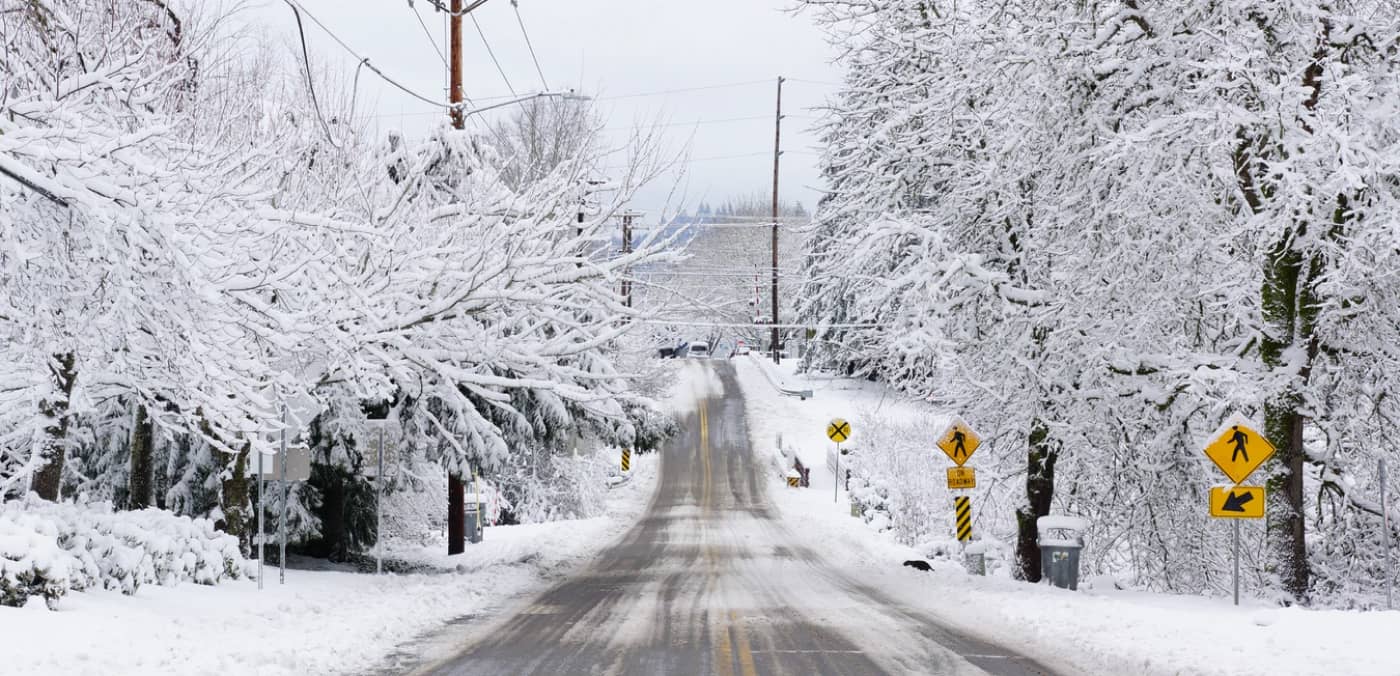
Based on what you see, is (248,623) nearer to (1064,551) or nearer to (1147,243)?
(1147,243)

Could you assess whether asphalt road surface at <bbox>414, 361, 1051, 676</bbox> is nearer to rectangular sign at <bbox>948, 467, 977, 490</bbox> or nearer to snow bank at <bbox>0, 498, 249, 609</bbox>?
A: rectangular sign at <bbox>948, 467, 977, 490</bbox>

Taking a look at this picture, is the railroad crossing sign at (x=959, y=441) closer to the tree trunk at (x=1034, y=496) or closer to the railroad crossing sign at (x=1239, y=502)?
the tree trunk at (x=1034, y=496)

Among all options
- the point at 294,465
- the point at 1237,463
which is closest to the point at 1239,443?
the point at 1237,463

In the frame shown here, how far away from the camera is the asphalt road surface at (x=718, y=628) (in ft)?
35.3

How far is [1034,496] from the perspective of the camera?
66.6 ft

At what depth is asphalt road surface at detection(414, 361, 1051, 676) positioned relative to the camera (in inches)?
424

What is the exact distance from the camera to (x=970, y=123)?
1806 cm

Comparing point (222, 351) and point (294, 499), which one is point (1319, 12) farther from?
point (294, 499)

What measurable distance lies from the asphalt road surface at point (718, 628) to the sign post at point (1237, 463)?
3663 mm

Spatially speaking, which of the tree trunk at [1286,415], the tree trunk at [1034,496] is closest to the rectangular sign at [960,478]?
the tree trunk at [1034,496]

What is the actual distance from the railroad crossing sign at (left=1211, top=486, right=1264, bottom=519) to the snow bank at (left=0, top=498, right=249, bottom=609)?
11.4 m

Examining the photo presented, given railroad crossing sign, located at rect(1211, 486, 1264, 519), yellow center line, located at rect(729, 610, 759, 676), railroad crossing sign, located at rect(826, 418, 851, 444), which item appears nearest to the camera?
yellow center line, located at rect(729, 610, 759, 676)

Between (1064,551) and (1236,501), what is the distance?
4.02m

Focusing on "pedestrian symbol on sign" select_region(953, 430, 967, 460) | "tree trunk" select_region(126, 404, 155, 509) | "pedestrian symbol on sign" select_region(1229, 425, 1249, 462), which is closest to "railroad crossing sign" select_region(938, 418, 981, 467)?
"pedestrian symbol on sign" select_region(953, 430, 967, 460)
